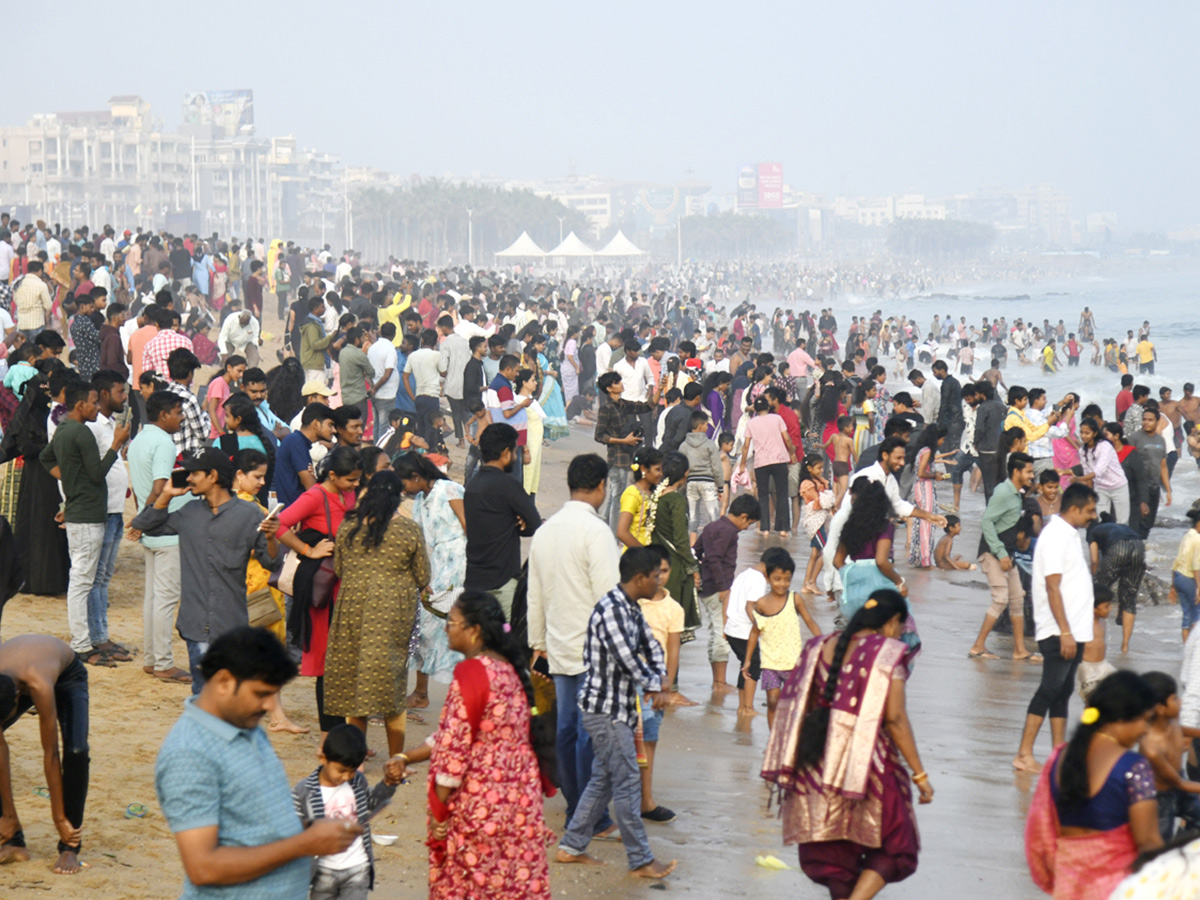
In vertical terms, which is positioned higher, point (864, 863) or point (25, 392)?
point (25, 392)

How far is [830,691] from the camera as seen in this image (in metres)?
4.20

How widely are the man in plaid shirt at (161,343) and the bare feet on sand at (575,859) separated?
6.50 metres

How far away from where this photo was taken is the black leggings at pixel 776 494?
41.8ft

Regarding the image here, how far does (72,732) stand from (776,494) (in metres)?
9.10

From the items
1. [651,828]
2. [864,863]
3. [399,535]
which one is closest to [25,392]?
[399,535]

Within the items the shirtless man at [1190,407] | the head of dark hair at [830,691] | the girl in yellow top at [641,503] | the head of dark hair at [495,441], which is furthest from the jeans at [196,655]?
the shirtless man at [1190,407]

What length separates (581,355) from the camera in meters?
21.1

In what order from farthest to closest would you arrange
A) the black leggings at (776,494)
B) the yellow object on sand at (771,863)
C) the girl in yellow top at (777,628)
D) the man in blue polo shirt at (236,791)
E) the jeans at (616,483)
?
1. the black leggings at (776,494)
2. the jeans at (616,483)
3. the girl in yellow top at (777,628)
4. the yellow object on sand at (771,863)
5. the man in blue polo shirt at (236,791)

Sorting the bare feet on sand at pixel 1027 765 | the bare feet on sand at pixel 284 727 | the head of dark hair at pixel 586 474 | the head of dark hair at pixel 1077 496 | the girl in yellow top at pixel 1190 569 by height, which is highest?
the head of dark hair at pixel 586 474

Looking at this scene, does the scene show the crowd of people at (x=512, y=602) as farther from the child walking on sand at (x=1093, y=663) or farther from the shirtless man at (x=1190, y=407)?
the shirtless man at (x=1190, y=407)

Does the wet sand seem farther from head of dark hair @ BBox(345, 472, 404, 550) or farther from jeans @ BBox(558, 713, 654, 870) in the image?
head of dark hair @ BBox(345, 472, 404, 550)

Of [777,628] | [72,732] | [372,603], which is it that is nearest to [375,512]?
[372,603]

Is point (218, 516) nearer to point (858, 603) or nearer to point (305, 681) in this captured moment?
point (305, 681)

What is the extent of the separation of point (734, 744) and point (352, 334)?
21.6 ft
